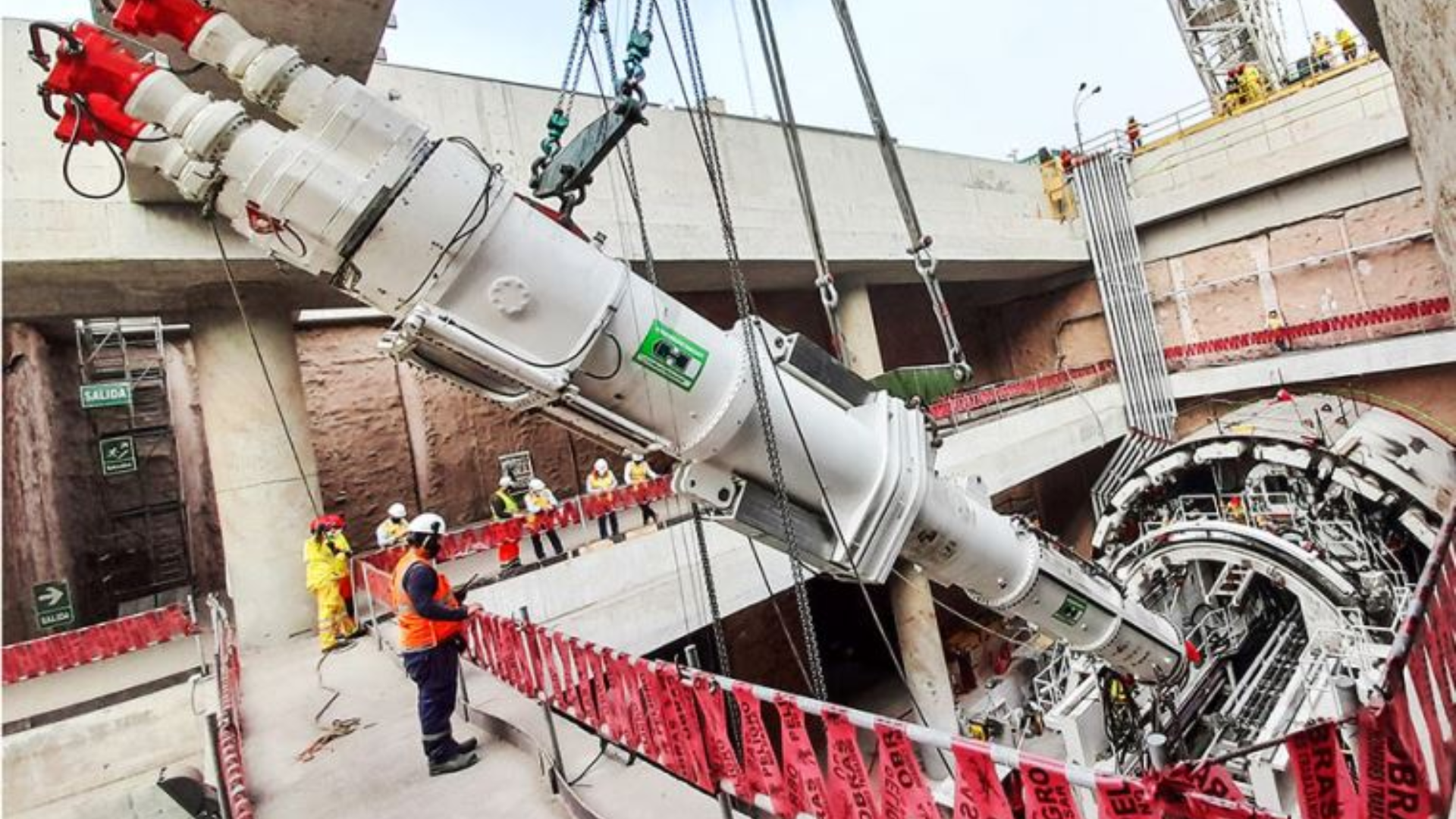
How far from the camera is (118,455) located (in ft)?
35.7

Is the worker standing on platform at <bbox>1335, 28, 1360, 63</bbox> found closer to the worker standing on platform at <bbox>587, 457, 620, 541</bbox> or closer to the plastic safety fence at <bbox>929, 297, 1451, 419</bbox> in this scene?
the plastic safety fence at <bbox>929, 297, 1451, 419</bbox>

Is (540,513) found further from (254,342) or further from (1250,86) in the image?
(1250,86)

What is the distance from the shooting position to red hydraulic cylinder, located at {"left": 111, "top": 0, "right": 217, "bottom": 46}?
272cm

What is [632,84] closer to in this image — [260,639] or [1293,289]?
[260,639]

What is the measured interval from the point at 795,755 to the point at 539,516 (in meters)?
6.32

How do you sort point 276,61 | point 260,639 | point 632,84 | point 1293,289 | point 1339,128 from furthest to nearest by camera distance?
point 1293,289, point 1339,128, point 260,639, point 632,84, point 276,61

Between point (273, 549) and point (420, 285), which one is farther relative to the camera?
point (273, 549)

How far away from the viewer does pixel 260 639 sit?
7.90m

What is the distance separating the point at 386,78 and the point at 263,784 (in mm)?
7441

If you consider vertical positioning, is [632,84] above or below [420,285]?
above

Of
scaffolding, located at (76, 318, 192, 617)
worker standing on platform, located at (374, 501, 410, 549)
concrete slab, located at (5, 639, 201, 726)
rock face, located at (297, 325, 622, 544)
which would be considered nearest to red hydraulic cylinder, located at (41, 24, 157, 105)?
worker standing on platform, located at (374, 501, 410, 549)

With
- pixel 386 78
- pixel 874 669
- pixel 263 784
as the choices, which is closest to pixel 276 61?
pixel 263 784

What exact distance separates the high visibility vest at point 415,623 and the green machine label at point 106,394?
9446 millimetres

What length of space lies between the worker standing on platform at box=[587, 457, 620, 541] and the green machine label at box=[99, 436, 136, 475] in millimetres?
7373
